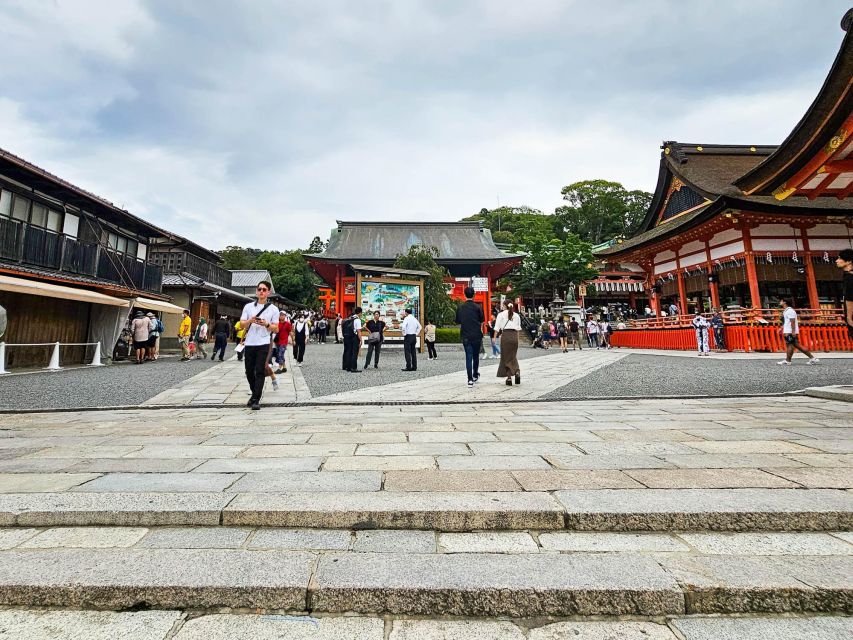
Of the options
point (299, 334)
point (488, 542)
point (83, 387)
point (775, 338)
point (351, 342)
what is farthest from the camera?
point (775, 338)

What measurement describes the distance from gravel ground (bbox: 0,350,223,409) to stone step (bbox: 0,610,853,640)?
518cm

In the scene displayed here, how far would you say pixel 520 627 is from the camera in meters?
1.36

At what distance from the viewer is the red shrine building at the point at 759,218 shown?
4.87 m

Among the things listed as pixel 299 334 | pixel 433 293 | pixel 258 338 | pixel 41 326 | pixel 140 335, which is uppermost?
pixel 433 293

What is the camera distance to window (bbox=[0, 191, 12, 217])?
10.7 meters

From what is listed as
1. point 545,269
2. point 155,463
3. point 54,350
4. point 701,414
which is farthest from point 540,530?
point 545,269

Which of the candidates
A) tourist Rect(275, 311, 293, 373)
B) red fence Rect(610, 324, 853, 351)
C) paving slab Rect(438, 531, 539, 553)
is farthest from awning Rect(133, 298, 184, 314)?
red fence Rect(610, 324, 853, 351)

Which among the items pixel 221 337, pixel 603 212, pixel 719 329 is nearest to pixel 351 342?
pixel 221 337

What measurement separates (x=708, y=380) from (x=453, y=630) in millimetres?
7542

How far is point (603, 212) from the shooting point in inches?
1710

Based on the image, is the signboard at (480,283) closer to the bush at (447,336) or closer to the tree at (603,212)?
the bush at (447,336)

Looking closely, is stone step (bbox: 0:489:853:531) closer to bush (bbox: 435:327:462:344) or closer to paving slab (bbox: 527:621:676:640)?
paving slab (bbox: 527:621:676:640)

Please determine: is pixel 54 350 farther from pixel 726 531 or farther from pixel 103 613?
pixel 726 531

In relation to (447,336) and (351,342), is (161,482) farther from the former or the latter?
(447,336)
